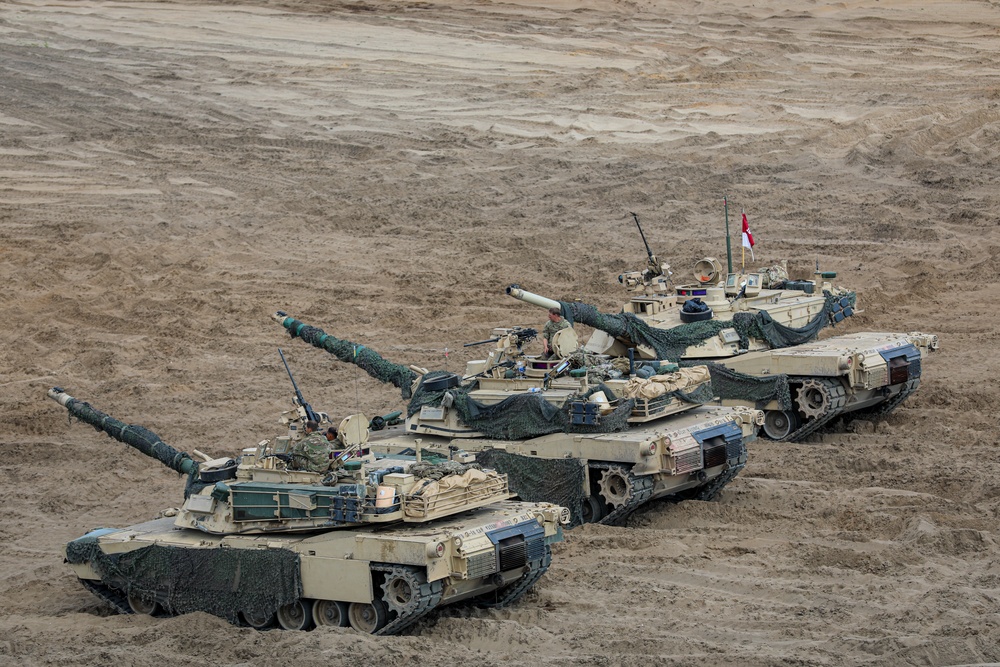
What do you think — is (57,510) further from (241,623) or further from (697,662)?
(697,662)

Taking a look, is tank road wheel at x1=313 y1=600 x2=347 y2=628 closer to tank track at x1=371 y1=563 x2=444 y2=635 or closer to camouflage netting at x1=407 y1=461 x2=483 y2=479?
tank track at x1=371 y1=563 x2=444 y2=635

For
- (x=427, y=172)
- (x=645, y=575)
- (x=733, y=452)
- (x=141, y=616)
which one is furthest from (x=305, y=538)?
(x=427, y=172)

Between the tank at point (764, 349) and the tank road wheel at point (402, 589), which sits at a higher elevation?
the tank at point (764, 349)

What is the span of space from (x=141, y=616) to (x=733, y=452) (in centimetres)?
692

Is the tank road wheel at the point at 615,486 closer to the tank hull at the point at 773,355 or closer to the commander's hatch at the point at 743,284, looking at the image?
the tank hull at the point at 773,355

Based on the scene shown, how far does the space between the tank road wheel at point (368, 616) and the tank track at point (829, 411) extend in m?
8.94

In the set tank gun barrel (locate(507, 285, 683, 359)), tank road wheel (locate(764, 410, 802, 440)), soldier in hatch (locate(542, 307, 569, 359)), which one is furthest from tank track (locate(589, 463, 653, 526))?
tank road wheel (locate(764, 410, 802, 440))

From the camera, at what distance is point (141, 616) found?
15789 millimetres

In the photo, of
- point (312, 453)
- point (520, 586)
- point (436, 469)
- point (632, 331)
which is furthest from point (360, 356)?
point (520, 586)

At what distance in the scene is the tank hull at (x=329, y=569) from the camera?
14203 mm

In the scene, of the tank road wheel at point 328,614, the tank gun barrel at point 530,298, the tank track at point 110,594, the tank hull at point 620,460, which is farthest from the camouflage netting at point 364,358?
the tank road wheel at point 328,614

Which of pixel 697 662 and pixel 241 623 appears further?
pixel 241 623

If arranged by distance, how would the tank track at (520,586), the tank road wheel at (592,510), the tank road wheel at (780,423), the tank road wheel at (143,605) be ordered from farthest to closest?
the tank road wheel at (780,423) < the tank road wheel at (592,510) < the tank road wheel at (143,605) < the tank track at (520,586)

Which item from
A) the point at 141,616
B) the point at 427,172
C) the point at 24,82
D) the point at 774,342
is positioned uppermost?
the point at 24,82
